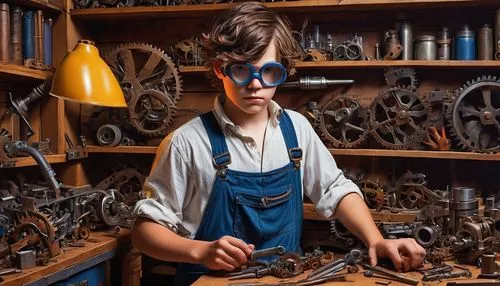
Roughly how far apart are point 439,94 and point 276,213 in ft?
A: 3.72

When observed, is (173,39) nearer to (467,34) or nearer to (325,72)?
(325,72)

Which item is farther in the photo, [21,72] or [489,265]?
[21,72]

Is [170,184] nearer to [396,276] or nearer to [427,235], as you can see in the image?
[396,276]

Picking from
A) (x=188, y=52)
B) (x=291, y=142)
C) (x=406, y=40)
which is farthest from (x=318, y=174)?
(x=188, y=52)

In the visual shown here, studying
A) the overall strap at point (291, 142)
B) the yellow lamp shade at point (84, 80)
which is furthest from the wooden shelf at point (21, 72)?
the overall strap at point (291, 142)

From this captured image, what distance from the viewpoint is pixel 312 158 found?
1685 millimetres

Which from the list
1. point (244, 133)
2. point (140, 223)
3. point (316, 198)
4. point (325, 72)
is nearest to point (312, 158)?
point (316, 198)

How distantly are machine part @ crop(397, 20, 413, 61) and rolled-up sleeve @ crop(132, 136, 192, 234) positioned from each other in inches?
49.9

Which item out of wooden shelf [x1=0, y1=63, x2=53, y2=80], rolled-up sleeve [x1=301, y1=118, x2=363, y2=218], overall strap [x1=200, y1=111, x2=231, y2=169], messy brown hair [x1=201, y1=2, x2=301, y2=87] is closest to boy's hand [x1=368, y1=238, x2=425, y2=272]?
rolled-up sleeve [x1=301, y1=118, x2=363, y2=218]

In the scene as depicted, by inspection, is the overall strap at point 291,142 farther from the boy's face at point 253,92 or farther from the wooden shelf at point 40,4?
the wooden shelf at point 40,4

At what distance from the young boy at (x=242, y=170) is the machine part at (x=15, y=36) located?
3.41 feet

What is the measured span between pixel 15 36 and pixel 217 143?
1192mm

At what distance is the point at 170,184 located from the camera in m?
1.51

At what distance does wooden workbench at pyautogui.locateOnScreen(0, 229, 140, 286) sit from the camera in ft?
5.53
